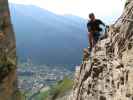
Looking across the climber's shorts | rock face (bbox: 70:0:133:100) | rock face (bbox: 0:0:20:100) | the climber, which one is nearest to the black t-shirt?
the climber

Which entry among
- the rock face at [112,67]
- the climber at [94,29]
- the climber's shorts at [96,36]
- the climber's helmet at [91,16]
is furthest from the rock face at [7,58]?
the climber's helmet at [91,16]

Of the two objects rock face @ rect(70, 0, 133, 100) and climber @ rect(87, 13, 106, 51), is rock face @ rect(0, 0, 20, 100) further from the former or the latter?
climber @ rect(87, 13, 106, 51)

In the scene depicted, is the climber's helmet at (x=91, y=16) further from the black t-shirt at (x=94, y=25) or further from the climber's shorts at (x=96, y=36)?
the climber's shorts at (x=96, y=36)

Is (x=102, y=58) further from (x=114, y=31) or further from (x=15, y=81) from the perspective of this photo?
(x=15, y=81)

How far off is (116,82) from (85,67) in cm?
621

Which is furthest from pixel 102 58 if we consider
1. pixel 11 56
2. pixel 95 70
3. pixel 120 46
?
pixel 11 56

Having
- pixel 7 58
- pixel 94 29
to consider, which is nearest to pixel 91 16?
pixel 94 29

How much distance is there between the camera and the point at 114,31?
24.4 m

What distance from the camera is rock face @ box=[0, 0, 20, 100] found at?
3394cm

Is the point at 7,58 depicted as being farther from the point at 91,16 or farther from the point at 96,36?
the point at 91,16

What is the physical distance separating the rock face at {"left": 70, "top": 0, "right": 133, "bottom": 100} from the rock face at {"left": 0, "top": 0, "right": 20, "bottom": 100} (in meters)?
7.76

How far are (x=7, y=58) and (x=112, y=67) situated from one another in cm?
1288

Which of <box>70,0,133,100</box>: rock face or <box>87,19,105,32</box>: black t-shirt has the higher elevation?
<box>87,19,105,32</box>: black t-shirt

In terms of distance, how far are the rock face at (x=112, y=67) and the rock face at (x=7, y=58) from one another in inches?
306
